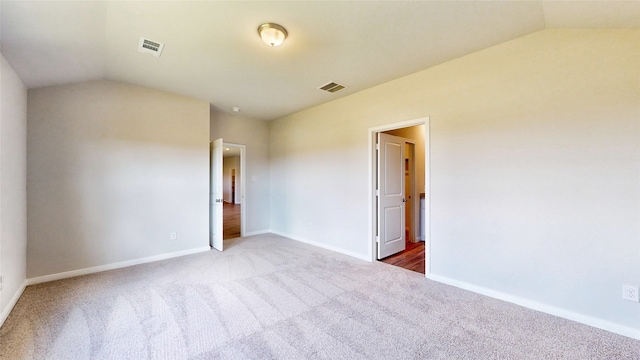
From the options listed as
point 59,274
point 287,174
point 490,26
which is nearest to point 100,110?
point 59,274

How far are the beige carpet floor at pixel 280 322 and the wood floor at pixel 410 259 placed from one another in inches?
13.3

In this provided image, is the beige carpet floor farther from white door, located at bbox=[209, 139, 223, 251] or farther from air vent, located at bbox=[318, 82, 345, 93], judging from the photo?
air vent, located at bbox=[318, 82, 345, 93]

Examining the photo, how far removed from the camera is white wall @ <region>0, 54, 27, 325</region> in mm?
2188

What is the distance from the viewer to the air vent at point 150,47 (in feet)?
8.02

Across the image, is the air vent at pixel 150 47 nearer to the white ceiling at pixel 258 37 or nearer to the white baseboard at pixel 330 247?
the white ceiling at pixel 258 37

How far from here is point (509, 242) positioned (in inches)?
98.0

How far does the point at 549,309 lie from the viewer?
225cm

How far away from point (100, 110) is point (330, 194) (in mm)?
3587

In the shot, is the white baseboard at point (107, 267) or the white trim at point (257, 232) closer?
the white baseboard at point (107, 267)

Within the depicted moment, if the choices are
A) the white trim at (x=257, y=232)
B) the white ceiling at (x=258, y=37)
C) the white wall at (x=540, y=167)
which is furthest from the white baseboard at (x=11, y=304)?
the white wall at (x=540, y=167)

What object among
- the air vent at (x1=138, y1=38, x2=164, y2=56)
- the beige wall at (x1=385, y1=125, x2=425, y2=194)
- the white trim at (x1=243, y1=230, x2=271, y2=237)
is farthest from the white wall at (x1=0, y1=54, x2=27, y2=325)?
the beige wall at (x1=385, y1=125, x2=425, y2=194)

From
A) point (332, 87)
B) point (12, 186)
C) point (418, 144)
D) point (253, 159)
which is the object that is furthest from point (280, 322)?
point (418, 144)

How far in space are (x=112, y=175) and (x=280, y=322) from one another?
10.4 feet

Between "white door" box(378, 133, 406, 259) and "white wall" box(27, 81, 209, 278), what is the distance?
2.99 m
